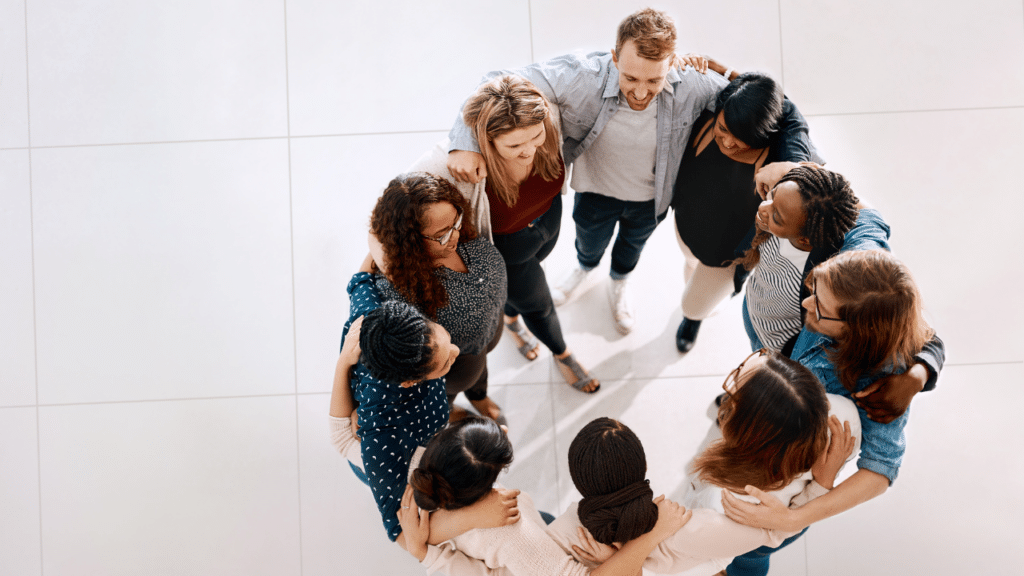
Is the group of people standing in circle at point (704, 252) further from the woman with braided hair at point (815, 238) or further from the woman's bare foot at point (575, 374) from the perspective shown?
the woman's bare foot at point (575, 374)

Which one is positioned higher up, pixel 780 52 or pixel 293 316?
pixel 780 52

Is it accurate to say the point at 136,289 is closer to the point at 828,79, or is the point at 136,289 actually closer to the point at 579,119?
the point at 579,119

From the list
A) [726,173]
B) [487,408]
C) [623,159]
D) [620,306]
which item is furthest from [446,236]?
[620,306]

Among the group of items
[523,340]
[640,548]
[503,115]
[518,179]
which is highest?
[503,115]

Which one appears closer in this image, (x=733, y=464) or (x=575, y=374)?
(x=733, y=464)

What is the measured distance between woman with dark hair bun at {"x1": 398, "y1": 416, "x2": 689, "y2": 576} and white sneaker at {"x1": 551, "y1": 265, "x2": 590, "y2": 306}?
1203 mm

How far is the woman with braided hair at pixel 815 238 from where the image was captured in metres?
1.33

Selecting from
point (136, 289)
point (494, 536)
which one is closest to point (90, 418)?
point (136, 289)

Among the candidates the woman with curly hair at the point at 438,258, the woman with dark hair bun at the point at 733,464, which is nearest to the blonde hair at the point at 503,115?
the woman with curly hair at the point at 438,258

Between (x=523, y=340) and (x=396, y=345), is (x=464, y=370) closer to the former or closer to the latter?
(x=396, y=345)

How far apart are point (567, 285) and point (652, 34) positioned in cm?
120

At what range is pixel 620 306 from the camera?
2461 millimetres

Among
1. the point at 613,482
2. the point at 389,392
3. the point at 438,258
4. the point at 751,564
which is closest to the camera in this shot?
the point at 613,482

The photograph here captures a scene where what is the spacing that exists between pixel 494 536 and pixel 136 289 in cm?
201
